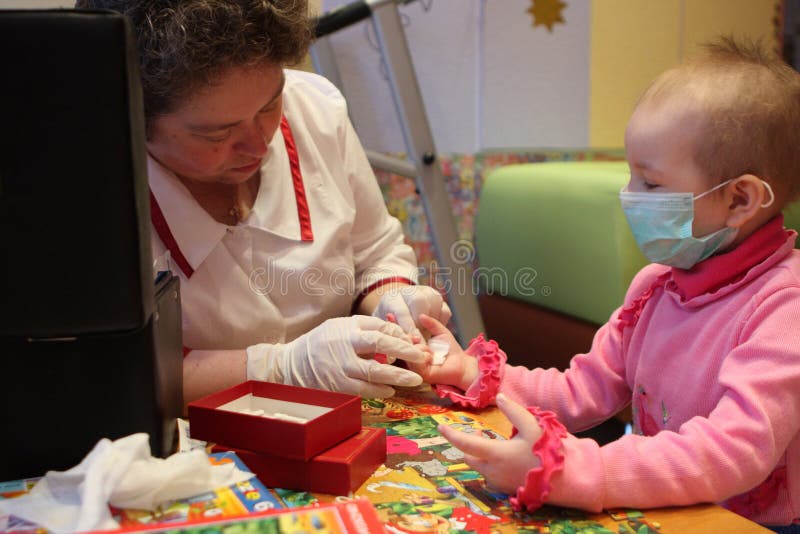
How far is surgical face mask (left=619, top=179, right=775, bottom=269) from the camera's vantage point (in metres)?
0.98

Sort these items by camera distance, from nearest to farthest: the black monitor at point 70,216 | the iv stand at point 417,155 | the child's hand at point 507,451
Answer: the black monitor at point 70,216, the child's hand at point 507,451, the iv stand at point 417,155

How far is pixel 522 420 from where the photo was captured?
0.77m

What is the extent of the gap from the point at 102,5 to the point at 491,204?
5.34 feet

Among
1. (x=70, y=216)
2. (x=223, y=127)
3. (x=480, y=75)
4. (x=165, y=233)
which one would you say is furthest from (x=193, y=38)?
(x=480, y=75)

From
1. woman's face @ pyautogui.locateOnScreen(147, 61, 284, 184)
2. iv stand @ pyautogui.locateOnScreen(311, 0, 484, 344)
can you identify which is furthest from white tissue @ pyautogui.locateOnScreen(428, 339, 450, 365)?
iv stand @ pyautogui.locateOnScreen(311, 0, 484, 344)

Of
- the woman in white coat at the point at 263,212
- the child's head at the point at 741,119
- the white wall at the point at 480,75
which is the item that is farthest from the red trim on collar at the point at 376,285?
the white wall at the point at 480,75

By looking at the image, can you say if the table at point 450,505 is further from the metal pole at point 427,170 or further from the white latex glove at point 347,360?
the metal pole at point 427,170

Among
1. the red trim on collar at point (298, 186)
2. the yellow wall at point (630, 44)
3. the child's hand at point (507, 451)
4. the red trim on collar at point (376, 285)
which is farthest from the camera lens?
the yellow wall at point (630, 44)

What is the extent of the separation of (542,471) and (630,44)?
2356 mm

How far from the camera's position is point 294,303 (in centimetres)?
133

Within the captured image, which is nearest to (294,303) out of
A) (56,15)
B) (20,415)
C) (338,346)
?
(338,346)

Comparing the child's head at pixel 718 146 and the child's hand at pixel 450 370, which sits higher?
the child's head at pixel 718 146

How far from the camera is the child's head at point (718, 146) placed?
3.09 ft

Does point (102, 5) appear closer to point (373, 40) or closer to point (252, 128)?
point (252, 128)
